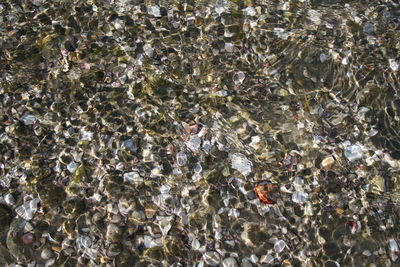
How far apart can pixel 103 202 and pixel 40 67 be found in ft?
7.38

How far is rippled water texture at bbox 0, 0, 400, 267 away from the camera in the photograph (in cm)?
512

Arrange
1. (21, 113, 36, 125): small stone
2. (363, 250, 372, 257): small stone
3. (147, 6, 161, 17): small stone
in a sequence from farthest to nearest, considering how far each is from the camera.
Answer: (147, 6, 161, 17): small stone → (21, 113, 36, 125): small stone → (363, 250, 372, 257): small stone

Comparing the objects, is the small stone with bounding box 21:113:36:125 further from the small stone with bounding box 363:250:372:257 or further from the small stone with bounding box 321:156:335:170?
the small stone with bounding box 363:250:372:257

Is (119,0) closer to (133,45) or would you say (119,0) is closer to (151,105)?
(133,45)

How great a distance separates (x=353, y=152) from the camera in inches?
226

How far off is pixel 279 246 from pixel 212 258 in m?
0.73

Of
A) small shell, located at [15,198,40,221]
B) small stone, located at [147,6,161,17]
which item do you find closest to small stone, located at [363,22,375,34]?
small stone, located at [147,6,161,17]

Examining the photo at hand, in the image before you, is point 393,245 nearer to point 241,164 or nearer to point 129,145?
point 241,164

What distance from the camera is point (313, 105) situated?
6125mm

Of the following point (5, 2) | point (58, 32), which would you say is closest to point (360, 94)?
point (58, 32)

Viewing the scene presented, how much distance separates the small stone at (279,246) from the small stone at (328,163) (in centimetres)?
112

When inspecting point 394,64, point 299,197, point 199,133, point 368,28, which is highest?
point 368,28

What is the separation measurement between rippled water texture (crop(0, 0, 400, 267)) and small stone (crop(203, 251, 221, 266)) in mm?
15

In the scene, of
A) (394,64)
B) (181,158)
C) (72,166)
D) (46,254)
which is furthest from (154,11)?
(46,254)
